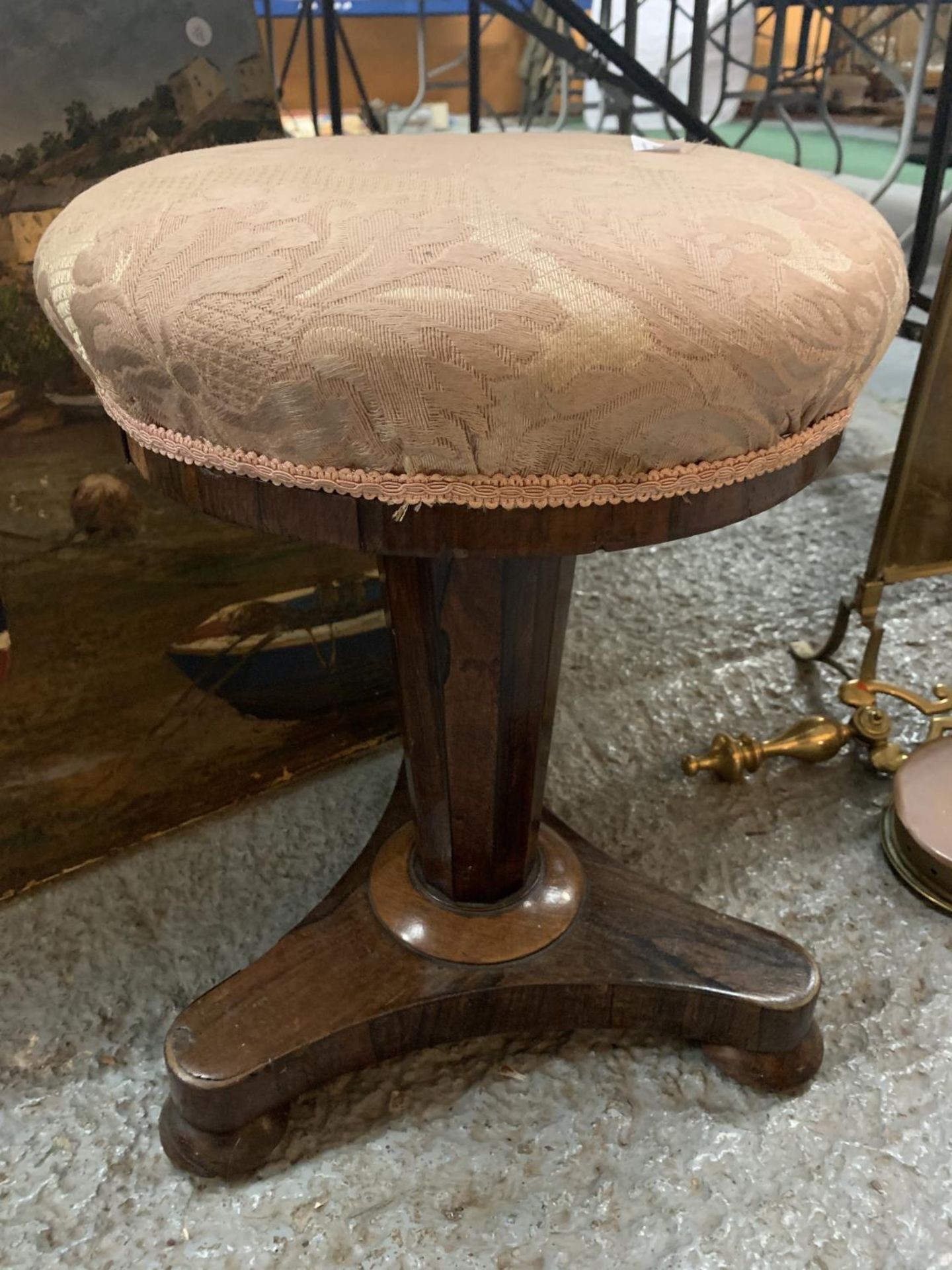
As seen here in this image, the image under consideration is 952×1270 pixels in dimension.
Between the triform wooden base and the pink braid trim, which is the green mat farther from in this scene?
the pink braid trim

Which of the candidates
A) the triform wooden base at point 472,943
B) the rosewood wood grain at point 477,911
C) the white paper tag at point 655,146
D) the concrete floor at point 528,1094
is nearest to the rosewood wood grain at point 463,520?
the triform wooden base at point 472,943

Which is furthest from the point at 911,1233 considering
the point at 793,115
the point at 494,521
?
the point at 793,115

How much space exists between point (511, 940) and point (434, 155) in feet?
2.09

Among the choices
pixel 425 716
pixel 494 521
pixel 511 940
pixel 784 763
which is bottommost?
pixel 784 763

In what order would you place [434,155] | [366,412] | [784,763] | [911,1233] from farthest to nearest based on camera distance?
1. [784,763]
2. [911,1233]
3. [434,155]
4. [366,412]

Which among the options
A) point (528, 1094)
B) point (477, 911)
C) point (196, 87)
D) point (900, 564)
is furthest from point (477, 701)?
point (900, 564)

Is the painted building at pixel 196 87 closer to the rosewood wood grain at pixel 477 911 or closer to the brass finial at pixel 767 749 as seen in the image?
the rosewood wood grain at pixel 477 911

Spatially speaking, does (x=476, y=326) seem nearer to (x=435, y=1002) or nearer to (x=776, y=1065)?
(x=435, y=1002)

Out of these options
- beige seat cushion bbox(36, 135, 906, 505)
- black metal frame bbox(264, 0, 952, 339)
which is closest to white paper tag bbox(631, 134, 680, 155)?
beige seat cushion bbox(36, 135, 906, 505)

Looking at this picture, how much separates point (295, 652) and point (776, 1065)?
66 centimetres

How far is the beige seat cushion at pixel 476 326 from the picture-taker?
439mm

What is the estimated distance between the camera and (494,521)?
19.5 inches

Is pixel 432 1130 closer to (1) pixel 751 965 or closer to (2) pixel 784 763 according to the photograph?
(1) pixel 751 965

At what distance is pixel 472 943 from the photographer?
2.86ft
